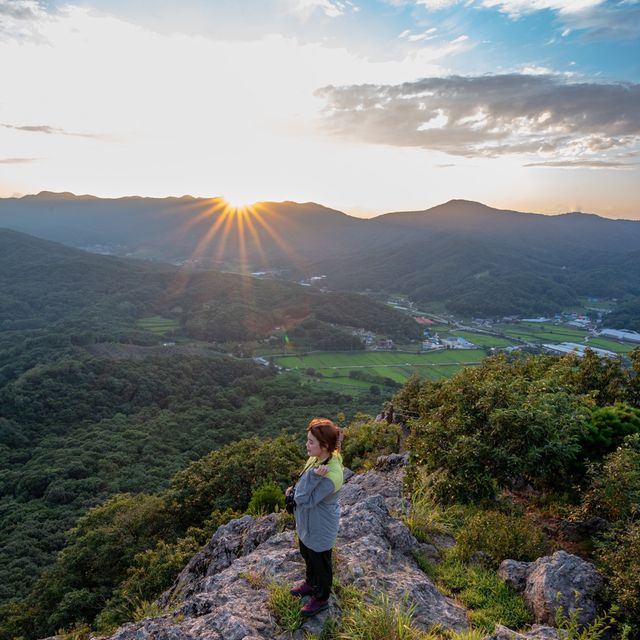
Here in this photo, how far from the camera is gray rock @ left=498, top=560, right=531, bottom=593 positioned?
4.95 meters

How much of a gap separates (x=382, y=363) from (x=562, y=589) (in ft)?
252

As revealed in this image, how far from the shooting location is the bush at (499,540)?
219 inches

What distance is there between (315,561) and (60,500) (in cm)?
3331

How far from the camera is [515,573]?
5043mm

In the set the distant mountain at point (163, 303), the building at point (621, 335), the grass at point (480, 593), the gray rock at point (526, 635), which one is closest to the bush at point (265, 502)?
the grass at point (480, 593)

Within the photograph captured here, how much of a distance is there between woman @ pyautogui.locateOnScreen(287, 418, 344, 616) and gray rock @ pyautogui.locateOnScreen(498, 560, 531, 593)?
8.07 ft

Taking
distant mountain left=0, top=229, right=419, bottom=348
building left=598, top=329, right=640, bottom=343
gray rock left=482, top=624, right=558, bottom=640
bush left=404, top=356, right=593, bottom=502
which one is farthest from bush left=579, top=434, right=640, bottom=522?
building left=598, top=329, right=640, bottom=343

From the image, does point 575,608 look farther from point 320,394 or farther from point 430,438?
point 320,394

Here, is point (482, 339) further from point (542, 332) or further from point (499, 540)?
point (499, 540)

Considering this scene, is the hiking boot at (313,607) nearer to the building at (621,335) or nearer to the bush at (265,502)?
the bush at (265,502)

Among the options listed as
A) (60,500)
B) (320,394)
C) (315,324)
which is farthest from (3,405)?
(315,324)

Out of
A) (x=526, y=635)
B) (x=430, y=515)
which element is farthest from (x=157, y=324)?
(x=526, y=635)

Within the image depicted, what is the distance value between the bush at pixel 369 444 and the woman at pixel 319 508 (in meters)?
8.15

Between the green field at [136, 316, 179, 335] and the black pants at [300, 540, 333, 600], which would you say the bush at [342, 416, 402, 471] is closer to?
the black pants at [300, 540, 333, 600]
